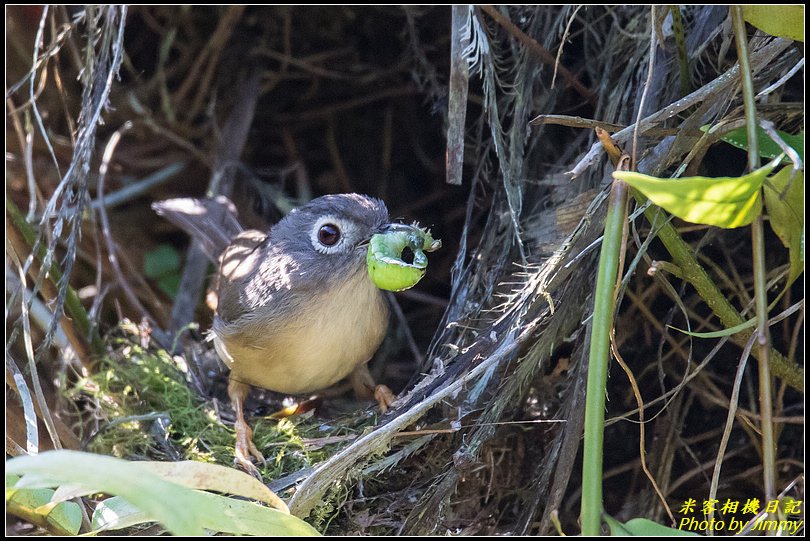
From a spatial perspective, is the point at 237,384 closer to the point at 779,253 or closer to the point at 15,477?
the point at 15,477

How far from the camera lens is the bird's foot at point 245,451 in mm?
3264

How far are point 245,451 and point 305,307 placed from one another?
663mm

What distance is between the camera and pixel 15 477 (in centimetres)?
187

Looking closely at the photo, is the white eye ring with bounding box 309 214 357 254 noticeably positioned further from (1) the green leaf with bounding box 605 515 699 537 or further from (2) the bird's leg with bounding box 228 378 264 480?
(1) the green leaf with bounding box 605 515 699 537

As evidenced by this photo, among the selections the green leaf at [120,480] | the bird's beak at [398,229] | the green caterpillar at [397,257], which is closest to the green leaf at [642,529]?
the green leaf at [120,480]

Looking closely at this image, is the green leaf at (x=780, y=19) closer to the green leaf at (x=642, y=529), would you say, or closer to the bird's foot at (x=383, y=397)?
the green leaf at (x=642, y=529)

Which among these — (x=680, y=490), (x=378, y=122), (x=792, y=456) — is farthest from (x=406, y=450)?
(x=378, y=122)

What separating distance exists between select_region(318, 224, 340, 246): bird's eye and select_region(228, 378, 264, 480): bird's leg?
2.96 feet

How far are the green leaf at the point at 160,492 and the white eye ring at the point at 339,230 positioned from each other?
1.61 m

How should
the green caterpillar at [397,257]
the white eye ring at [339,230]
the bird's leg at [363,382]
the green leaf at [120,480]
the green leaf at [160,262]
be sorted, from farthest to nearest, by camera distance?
the green leaf at [160,262] → the bird's leg at [363,382] → the white eye ring at [339,230] → the green caterpillar at [397,257] → the green leaf at [120,480]

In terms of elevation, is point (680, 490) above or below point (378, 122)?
below

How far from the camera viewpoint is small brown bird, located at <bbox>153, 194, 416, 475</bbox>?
3387 mm

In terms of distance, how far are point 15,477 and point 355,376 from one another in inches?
88.0

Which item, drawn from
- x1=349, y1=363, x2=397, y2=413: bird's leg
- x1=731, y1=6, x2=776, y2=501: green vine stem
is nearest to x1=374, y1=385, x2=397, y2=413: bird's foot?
x1=349, y1=363, x2=397, y2=413: bird's leg
